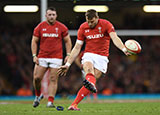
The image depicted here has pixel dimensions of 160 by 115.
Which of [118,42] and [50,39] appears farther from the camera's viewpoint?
[50,39]

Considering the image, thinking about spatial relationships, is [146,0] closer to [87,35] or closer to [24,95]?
[24,95]

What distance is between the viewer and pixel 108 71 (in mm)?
19000

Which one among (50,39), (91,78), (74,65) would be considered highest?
(50,39)

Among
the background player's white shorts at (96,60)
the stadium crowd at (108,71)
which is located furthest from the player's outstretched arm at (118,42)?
the stadium crowd at (108,71)

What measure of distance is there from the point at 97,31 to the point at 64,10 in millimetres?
11004

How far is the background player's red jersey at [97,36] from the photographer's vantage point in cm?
786

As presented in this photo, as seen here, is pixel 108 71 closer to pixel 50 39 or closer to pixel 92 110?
pixel 50 39

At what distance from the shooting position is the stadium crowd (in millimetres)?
18047

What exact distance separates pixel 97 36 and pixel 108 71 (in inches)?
440

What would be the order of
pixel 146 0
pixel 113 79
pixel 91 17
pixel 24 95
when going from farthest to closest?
pixel 113 79, pixel 24 95, pixel 146 0, pixel 91 17

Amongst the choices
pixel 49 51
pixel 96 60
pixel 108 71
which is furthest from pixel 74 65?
pixel 96 60

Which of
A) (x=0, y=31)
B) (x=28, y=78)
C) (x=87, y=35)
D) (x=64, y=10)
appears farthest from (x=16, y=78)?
(x=87, y=35)

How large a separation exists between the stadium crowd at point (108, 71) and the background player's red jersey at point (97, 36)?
9.93m

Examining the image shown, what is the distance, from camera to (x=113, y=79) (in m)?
18.6
